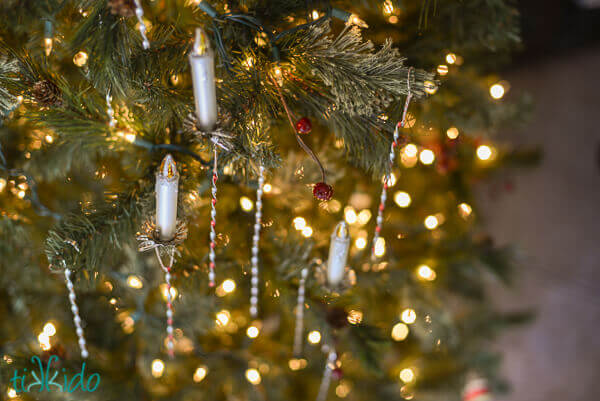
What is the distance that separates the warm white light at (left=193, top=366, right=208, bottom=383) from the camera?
0.73 m

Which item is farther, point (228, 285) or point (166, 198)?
point (228, 285)

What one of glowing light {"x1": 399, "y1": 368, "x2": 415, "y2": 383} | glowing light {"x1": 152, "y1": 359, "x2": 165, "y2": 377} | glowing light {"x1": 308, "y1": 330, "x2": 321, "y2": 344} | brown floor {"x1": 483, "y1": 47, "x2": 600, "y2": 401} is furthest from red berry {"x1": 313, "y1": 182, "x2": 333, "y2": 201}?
brown floor {"x1": 483, "y1": 47, "x2": 600, "y2": 401}

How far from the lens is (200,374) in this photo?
2.40 feet

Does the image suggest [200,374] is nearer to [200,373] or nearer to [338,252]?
[200,373]

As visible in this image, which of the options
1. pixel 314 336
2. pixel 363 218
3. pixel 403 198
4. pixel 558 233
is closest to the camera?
pixel 314 336

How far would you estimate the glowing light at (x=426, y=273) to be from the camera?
801 millimetres

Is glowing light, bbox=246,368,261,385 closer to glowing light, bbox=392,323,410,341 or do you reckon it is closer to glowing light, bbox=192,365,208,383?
glowing light, bbox=192,365,208,383

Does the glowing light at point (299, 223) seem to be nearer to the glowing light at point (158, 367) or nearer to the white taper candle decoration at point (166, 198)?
the white taper candle decoration at point (166, 198)

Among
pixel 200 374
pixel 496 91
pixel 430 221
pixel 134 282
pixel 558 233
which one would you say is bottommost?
pixel 200 374

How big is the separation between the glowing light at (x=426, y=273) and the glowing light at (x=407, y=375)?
235 millimetres

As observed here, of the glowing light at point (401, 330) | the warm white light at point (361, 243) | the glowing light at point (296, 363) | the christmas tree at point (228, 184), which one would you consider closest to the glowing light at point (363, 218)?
the christmas tree at point (228, 184)

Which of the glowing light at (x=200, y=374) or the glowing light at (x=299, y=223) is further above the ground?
the glowing light at (x=299, y=223)

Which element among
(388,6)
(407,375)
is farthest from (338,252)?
(407,375)

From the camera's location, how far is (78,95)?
0.43 m
